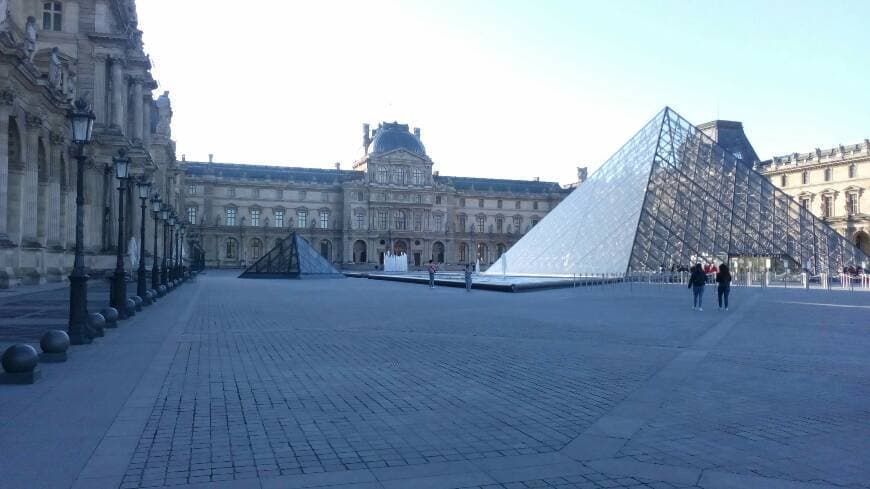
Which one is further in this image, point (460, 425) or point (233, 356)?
point (233, 356)

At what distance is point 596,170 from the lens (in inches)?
1512

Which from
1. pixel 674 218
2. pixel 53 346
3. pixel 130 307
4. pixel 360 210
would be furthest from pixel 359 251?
pixel 53 346

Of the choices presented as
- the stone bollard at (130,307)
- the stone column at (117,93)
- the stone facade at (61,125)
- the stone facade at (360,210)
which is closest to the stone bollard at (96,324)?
the stone bollard at (130,307)

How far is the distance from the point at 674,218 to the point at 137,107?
24.6 m

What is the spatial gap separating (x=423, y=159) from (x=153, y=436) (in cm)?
7989

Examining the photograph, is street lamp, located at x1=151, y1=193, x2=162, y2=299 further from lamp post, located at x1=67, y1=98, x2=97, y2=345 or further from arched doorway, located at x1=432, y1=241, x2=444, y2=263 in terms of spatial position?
arched doorway, located at x1=432, y1=241, x2=444, y2=263

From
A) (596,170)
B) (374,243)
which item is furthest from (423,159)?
(596,170)

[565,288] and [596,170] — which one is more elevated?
[596,170]

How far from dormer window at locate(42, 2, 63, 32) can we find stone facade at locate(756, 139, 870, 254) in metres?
56.1

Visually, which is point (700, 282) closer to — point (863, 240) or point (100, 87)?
point (100, 87)

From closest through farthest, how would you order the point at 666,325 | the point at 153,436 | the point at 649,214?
the point at 153,436
the point at 666,325
the point at 649,214

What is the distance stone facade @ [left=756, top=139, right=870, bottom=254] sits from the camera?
58281 millimetres

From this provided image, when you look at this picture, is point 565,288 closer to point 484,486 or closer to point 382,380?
point 382,380

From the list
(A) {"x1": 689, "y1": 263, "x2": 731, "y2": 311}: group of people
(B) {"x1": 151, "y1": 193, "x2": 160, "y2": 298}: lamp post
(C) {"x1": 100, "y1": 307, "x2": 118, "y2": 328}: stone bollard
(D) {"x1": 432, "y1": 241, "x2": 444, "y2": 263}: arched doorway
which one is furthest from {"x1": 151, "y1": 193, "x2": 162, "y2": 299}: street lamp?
(D) {"x1": 432, "y1": 241, "x2": 444, "y2": 263}: arched doorway
